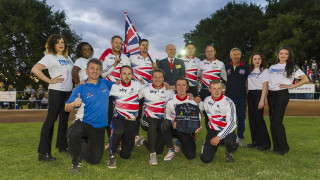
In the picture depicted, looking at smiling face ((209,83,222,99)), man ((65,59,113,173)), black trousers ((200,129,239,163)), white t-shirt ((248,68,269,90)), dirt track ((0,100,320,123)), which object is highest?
white t-shirt ((248,68,269,90))

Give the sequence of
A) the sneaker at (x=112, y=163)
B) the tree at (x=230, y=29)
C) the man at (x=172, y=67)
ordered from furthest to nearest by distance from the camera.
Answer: the tree at (x=230, y=29) → the man at (x=172, y=67) → the sneaker at (x=112, y=163)

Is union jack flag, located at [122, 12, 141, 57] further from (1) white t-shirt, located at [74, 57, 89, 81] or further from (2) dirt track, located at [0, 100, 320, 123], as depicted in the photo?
(2) dirt track, located at [0, 100, 320, 123]

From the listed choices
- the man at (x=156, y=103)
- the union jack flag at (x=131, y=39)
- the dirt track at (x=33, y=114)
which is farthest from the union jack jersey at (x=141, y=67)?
the dirt track at (x=33, y=114)

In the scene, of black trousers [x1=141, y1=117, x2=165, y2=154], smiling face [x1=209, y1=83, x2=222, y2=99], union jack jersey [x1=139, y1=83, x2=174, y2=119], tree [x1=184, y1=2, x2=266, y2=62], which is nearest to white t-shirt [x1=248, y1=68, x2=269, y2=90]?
smiling face [x1=209, y1=83, x2=222, y2=99]

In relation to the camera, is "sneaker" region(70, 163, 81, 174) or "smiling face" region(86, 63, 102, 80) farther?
"smiling face" region(86, 63, 102, 80)

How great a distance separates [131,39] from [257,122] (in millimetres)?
4118

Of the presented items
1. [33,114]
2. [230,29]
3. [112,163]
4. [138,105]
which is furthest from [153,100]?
[230,29]

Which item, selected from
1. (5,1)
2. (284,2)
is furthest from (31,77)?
(284,2)

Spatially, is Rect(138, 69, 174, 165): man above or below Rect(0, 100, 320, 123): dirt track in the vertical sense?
above

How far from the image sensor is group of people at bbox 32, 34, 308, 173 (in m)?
4.38

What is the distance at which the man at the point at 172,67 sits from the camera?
6066 mm

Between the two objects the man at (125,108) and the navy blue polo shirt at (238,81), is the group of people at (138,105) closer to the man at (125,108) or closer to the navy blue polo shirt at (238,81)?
the man at (125,108)

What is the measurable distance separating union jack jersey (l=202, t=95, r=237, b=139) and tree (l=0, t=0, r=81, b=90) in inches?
1141

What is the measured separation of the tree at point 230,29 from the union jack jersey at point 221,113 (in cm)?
3791
